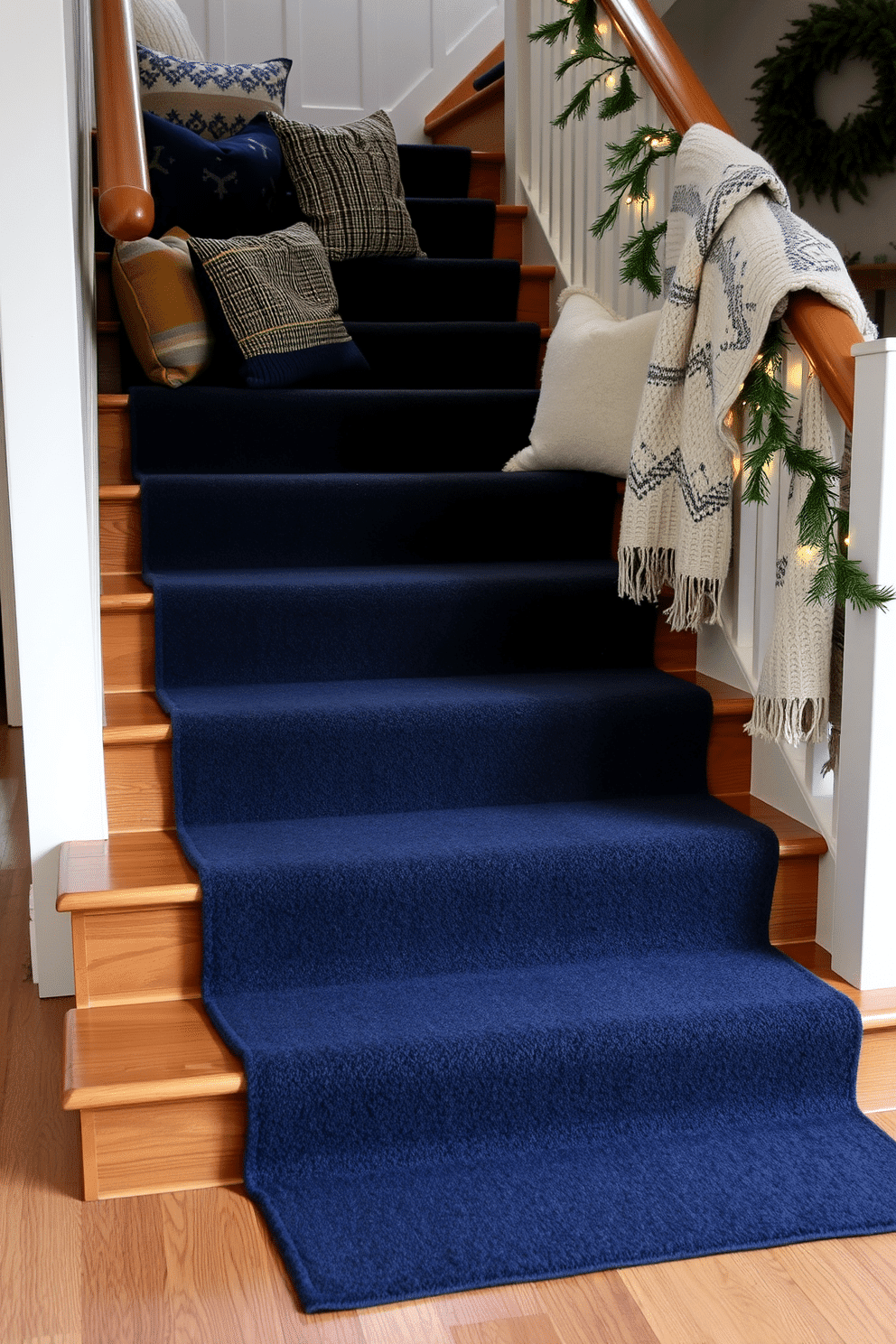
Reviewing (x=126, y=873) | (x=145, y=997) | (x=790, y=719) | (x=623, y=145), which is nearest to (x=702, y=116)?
(x=623, y=145)

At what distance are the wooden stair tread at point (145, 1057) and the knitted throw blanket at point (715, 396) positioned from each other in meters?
0.96

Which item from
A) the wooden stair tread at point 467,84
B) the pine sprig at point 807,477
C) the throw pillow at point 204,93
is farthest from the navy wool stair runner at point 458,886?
the wooden stair tread at point 467,84

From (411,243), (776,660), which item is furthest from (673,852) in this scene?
(411,243)

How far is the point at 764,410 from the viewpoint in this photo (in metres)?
1.94

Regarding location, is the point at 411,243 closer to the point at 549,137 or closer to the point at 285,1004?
the point at 549,137

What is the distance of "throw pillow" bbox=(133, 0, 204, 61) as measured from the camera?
11.4ft

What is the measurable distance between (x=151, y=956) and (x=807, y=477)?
1.21m

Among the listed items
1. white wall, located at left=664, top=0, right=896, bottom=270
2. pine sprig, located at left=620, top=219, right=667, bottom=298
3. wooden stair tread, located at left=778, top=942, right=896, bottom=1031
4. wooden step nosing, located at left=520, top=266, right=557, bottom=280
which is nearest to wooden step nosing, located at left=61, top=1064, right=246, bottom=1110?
wooden stair tread, located at left=778, top=942, right=896, bottom=1031

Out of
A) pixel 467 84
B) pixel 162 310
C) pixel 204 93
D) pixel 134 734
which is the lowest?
pixel 134 734

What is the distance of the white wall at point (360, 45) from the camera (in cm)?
421

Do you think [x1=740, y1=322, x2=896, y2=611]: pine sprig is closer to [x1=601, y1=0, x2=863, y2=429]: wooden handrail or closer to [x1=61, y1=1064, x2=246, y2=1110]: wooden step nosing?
[x1=601, y1=0, x2=863, y2=429]: wooden handrail

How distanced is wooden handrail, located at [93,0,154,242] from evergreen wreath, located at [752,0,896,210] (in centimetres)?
269

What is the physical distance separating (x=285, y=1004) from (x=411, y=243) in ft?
7.27

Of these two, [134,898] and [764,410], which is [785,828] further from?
[134,898]
